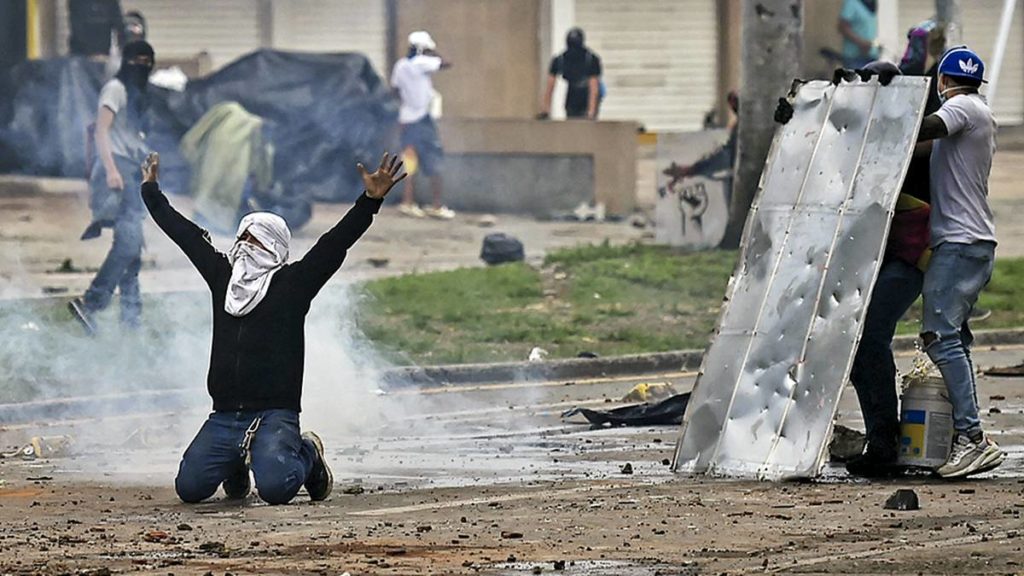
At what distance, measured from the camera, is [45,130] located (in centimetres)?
2198

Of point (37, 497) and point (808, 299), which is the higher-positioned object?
point (808, 299)

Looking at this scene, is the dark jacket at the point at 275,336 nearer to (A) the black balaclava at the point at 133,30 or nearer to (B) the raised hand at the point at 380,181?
(B) the raised hand at the point at 380,181

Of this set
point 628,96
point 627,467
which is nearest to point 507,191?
point 628,96

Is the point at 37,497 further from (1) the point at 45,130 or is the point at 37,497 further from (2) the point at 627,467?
(1) the point at 45,130

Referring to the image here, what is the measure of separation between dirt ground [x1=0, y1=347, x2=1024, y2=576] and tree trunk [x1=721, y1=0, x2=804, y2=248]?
673cm

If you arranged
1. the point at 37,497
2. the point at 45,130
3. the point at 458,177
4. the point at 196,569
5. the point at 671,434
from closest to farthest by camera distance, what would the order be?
the point at 196,569, the point at 37,497, the point at 671,434, the point at 45,130, the point at 458,177

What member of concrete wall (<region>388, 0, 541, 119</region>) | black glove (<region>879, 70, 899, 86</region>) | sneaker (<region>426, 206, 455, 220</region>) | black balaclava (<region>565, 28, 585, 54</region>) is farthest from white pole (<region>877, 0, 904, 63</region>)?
black glove (<region>879, 70, 899, 86</region>)

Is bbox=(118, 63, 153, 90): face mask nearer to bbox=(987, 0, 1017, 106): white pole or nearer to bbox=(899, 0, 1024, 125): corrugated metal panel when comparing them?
bbox=(987, 0, 1017, 106): white pole

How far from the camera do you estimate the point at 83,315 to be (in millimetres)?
13625

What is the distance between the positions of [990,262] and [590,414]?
2.83m

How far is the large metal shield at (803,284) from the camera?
8.80m

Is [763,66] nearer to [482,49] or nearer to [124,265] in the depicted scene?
[124,265]

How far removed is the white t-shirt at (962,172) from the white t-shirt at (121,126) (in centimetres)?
657

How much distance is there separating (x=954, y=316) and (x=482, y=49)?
19.2 metres
